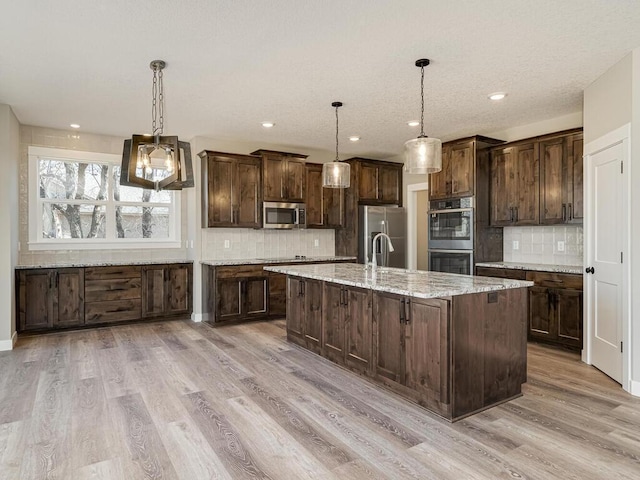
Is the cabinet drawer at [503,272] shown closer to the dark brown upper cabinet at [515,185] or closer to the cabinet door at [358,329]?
the dark brown upper cabinet at [515,185]

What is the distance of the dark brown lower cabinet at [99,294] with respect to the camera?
5.00m

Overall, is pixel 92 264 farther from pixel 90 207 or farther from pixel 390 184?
pixel 390 184

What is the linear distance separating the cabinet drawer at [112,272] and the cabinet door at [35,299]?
40 cm

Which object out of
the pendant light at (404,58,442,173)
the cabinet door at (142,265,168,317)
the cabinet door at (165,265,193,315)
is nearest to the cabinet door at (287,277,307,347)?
the pendant light at (404,58,442,173)

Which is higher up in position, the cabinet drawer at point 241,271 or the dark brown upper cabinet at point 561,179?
the dark brown upper cabinet at point 561,179

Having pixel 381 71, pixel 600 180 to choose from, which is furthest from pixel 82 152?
pixel 600 180

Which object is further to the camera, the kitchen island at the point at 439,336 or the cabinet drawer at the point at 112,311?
the cabinet drawer at the point at 112,311

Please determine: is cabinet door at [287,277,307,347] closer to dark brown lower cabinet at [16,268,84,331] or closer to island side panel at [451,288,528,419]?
island side panel at [451,288,528,419]

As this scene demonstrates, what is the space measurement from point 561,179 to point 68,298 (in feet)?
20.0

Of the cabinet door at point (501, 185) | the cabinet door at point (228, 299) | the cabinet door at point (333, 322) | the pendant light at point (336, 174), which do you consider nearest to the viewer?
the cabinet door at point (333, 322)

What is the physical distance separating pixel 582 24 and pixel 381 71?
1.47m

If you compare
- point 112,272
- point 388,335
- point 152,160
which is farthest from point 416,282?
point 112,272

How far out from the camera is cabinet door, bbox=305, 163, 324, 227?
6594 mm

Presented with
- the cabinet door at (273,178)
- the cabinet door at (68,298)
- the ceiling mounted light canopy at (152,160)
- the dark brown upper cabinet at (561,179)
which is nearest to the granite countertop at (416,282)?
the ceiling mounted light canopy at (152,160)
